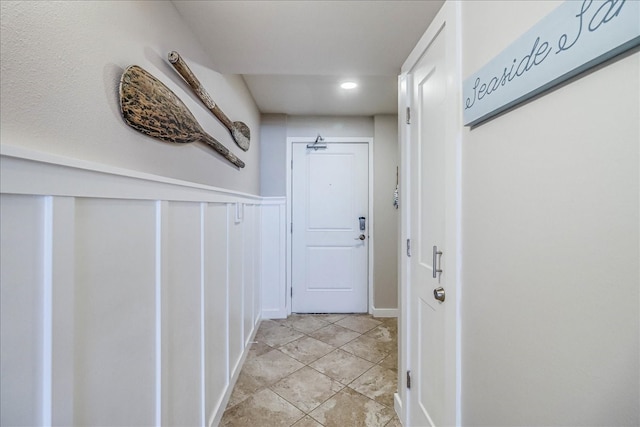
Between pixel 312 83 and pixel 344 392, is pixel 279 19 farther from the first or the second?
pixel 344 392

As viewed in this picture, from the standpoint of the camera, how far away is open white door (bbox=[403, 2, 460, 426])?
98 cm

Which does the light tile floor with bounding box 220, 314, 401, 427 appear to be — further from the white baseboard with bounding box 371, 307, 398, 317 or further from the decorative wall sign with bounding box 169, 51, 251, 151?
the decorative wall sign with bounding box 169, 51, 251, 151

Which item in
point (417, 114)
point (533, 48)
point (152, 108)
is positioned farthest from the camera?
point (417, 114)

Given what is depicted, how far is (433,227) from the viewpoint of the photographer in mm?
1169

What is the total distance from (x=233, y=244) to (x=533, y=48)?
5.66ft

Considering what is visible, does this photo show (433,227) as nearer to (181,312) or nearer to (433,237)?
(433,237)

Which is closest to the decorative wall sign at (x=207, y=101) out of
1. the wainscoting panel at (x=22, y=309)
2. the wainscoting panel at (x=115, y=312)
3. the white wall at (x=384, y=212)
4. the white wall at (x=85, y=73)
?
the white wall at (x=85, y=73)

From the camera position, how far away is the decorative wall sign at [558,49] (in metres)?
0.42

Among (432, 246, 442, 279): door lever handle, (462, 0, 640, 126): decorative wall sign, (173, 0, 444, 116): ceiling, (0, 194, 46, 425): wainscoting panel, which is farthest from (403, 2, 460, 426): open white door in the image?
(0, 194, 46, 425): wainscoting panel

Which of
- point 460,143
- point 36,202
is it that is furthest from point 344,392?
point 36,202

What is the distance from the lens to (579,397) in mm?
524

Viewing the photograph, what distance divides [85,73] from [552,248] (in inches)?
46.9

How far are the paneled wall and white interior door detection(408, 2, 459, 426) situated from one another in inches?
41.1

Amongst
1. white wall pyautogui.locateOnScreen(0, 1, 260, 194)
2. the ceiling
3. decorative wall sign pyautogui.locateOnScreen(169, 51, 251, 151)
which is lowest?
white wall pyautogui.locateOnScreen(0, 1, 260, 194)
